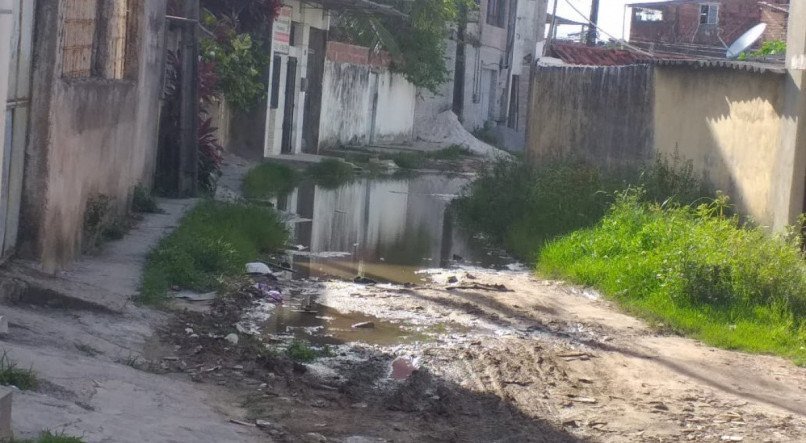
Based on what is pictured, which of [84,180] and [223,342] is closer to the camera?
[223,342]

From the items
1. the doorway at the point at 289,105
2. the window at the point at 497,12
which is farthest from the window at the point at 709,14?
the doorway at the point at 289,105

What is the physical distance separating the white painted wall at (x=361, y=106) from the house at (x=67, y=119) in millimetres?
14968

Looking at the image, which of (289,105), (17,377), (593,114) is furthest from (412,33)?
(17,377)

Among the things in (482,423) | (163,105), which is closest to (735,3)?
(163,105)

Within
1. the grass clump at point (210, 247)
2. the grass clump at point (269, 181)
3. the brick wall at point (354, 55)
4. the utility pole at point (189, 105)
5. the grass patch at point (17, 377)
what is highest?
the brick wall at point (354, 55)

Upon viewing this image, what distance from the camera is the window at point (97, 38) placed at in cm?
918

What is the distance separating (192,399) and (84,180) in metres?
3.93

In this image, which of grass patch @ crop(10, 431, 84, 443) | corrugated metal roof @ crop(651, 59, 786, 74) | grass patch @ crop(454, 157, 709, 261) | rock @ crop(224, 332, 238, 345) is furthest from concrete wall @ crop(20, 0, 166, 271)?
corrugated metal roof @ crop(651, 59, 786, 74)

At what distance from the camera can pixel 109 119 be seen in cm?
1050

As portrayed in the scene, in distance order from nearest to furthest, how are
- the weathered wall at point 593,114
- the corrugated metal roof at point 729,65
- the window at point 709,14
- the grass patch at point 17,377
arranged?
the grass patch at point 17,377 < the corrugated metal roof at point 729,65 < the weathered wall at point 593,114 < the window at point 709,14

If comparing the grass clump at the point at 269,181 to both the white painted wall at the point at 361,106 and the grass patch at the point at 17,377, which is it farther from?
the grass patch at the point at 17,377

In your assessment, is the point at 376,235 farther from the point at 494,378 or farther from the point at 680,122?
the point at 494,378

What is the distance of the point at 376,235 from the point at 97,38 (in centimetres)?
517

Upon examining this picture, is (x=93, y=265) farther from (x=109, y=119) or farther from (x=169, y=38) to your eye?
(x=169, y=38)
